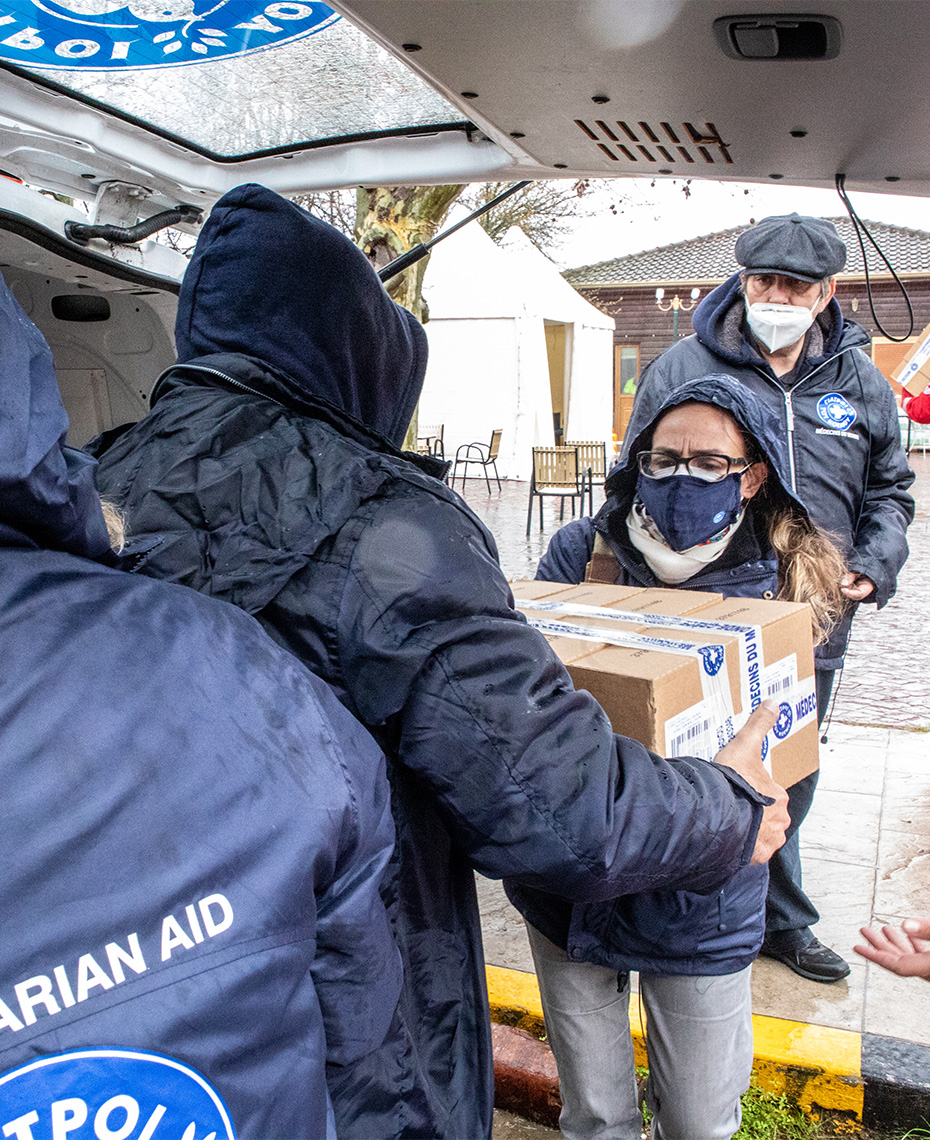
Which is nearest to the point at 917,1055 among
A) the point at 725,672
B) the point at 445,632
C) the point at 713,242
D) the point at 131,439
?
the point at 725,672

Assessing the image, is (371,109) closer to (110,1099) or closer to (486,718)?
(486,718)

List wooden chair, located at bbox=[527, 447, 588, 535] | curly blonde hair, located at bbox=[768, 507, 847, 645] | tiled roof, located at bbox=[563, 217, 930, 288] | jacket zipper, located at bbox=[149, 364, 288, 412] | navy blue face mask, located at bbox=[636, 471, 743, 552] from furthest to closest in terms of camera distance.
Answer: tiled roof, located at bbox=[563, 217, 930, 288], wooden chair, located at bbox=[527, 447, 588, 535], curly blonde hair, located at bbox=[768, 507, 847, 645], navy blue face mask, located at bbox=[636, 471, 743, 552], jacket zipper, located at bbox=[149, 364, 288, 412]

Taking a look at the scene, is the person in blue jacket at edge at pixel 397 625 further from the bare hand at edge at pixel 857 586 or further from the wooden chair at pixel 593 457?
the wooden chair at pixel 593 457

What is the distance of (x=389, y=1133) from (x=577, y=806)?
1.47ft

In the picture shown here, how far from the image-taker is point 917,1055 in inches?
106

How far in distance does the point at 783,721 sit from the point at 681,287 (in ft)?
103

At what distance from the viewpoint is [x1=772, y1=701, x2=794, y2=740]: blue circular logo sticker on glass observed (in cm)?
196

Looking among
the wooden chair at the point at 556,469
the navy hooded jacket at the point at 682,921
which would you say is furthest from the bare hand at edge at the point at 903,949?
the wooden chair at the point at 556,469

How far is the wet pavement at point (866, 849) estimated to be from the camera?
2928mm

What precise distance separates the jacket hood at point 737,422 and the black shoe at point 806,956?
148 cm

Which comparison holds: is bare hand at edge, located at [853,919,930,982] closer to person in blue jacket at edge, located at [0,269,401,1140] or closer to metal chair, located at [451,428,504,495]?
person in blue jacket at edge, located at [0,269,401,1140]

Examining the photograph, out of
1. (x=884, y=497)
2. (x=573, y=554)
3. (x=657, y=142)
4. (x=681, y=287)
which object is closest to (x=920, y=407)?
(x=884, y=497)

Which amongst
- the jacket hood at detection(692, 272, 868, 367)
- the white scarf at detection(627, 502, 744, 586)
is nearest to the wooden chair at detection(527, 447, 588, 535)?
the jacket hood at detection(692, 272, 868, 367)

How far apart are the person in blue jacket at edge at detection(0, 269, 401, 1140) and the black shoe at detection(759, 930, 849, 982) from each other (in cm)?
253
